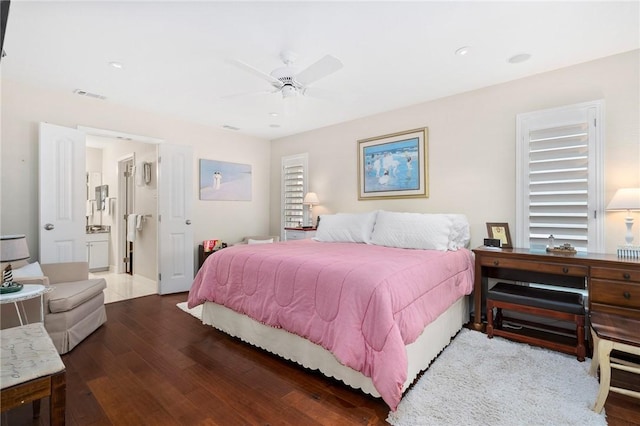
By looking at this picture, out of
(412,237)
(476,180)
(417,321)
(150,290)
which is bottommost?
(150,290)

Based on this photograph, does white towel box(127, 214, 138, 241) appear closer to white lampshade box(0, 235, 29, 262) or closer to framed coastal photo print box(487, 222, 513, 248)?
white lampshade box(0, 235, 29, 262)

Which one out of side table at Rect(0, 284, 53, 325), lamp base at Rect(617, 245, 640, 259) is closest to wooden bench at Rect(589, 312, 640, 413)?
lamp base at Rect(617, 245, 640, 259)

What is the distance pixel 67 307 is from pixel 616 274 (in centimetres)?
449

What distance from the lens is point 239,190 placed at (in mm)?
5547

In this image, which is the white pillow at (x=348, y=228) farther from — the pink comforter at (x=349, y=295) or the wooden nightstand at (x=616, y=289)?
the wooden nightstand at (x=616, y=289)

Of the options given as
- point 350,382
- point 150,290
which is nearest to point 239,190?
point 150,290

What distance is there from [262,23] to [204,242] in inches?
140

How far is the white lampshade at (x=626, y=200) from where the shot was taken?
242 centimetres

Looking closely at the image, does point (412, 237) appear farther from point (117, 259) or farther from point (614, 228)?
point (117, 259)

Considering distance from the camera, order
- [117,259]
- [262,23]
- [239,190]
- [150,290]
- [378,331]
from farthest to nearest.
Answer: [117,259] < [239,190] < [150,290] < [262,23] < [378,331]

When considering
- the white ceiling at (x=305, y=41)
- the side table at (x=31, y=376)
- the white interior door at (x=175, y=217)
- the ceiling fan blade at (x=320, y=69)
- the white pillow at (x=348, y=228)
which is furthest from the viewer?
the white interior door at (x=175, y=217)

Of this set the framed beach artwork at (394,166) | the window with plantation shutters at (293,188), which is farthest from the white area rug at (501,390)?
the window with plantation shutters at (293,188)

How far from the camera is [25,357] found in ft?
4.69

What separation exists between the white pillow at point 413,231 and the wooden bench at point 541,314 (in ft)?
2.27
